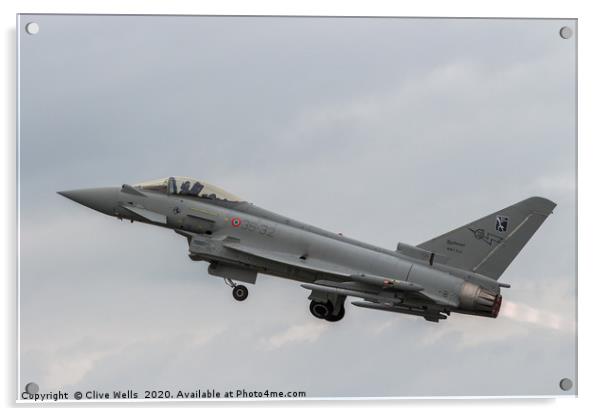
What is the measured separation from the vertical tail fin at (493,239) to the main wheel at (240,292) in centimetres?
343

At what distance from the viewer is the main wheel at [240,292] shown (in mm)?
23062

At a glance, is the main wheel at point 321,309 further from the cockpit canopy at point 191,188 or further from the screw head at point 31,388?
the screw head at point 31,388

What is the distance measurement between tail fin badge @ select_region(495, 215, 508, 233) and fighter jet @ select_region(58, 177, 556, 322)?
0.06 feet

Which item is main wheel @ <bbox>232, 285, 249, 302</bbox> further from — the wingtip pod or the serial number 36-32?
the wingtip pod

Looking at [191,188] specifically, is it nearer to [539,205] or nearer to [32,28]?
[32,28]

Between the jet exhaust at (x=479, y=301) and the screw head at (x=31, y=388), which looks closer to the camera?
the screw head at (x=31, y=388)

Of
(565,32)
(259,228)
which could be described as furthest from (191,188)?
(565,32)

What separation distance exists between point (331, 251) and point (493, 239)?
2.98 m

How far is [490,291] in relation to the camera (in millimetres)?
21969

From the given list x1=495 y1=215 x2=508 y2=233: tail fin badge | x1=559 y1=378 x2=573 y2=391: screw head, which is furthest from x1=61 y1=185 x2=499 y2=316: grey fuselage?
x1=559 y1=378 x2=573 y2=391: screw head

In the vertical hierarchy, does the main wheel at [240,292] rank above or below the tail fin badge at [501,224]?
below

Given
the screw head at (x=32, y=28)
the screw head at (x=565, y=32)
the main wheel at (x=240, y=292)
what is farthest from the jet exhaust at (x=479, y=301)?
the screw head at (x=32, y=28)

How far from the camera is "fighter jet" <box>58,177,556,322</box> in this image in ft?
72.7

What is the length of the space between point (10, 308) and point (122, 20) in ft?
16.3
